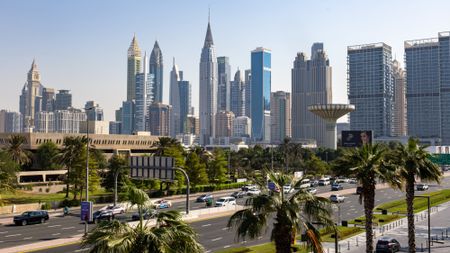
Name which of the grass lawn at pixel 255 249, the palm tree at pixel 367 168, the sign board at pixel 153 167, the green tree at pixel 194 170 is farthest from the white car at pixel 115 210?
the palm tree at pixel 367 168

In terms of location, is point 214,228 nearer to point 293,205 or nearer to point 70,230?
point 70,230

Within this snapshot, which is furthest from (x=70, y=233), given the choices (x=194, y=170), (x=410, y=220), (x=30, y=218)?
(x=194, y=170)

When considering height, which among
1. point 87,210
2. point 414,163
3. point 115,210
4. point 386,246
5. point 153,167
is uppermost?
point 414,163

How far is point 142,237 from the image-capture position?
15.6m

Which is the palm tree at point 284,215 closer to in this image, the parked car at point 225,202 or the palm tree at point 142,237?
the palm tree at point 142,237

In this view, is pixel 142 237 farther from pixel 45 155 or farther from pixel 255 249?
pixel 45 155

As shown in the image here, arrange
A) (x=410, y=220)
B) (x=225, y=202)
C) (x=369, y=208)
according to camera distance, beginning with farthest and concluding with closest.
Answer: (x=225, y=202)
(x=410, y=220)
(x=369, y=208)

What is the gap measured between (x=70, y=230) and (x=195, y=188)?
153 feet

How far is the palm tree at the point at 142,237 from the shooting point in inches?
603

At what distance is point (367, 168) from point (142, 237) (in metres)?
18.9

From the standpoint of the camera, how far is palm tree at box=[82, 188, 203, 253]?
603 inches

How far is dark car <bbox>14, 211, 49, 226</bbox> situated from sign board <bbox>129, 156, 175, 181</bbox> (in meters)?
11.4

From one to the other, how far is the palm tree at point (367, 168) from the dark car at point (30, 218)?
3995 centimetres

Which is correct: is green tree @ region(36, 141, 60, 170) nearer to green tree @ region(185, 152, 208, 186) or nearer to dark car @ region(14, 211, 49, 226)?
green tree @ region(185, 152, 208, 186)
